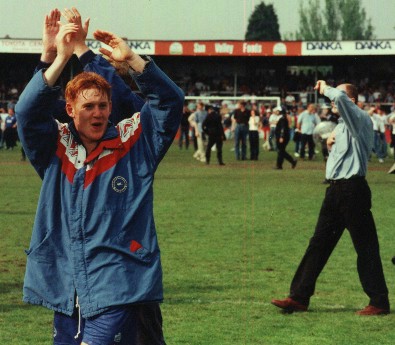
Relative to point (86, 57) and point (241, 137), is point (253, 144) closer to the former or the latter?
point (241, 137)

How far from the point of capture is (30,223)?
1766 centimetres

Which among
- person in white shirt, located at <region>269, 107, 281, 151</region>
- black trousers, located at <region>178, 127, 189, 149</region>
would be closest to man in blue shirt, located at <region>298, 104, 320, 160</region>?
person in white shirt, located at <region>269, 107, 281, 151</region>

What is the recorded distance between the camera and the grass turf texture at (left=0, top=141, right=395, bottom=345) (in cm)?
931

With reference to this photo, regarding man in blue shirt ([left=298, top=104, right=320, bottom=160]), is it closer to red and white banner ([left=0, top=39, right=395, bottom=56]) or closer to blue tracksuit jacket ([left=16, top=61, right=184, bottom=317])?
red and white banner ([left=0, top=39, right=395, bottom=56])

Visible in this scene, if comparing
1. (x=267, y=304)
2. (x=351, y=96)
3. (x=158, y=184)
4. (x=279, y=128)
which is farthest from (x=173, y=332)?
(x=279, y=128)

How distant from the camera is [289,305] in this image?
10211mm

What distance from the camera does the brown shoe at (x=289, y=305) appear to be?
33.3 ft

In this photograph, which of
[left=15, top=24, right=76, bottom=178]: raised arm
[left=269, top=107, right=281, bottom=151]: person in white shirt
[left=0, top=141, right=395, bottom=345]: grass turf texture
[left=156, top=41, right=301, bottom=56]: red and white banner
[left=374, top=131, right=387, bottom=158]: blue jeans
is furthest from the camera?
[left=156, top=41, right=301, bottom=56]: red and white banner

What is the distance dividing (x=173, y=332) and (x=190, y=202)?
12590 mm

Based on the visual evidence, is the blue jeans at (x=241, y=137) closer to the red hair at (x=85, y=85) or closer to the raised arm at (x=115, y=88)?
the raised arm at (x=115, y=88)

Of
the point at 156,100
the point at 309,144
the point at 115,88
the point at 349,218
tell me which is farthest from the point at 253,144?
the point at 156,100

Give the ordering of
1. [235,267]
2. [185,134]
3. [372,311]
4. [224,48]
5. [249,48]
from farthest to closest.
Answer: [249,48], [224,48], [185,134], [235,267], [372,311]

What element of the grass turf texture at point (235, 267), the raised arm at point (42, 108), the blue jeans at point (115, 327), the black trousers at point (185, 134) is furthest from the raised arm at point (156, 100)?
the black trousers at point (185, 134)

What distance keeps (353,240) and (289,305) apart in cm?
81
